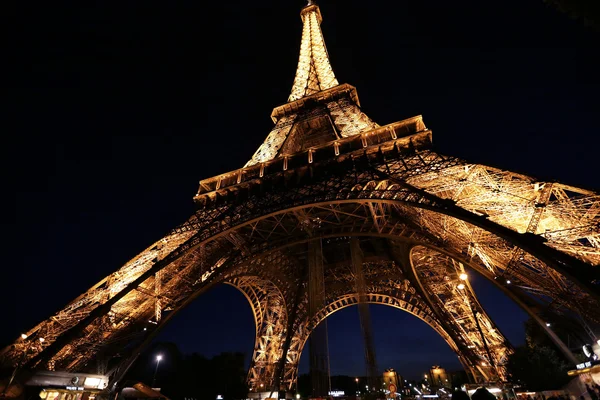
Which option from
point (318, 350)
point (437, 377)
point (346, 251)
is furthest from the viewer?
point (437, 377)

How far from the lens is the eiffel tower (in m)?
9.54

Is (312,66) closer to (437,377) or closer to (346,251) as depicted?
(346,251)

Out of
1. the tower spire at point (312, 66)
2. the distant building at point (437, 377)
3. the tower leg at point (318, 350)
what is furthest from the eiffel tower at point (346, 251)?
the distant building at point (437, 377)

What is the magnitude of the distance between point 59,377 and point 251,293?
14048mm

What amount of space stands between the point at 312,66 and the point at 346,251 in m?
21.4

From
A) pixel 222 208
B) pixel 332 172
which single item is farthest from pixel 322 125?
pixel 222 208

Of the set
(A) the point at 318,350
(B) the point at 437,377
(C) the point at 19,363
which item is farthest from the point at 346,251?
(B) the point at 437,377

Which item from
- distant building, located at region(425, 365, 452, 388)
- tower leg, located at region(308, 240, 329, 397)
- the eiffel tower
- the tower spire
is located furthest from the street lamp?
distant building, located at region(425, 365, 452, 388)

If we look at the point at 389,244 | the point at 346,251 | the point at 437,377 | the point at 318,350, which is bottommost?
the point at 318,350

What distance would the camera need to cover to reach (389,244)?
22.2 meters

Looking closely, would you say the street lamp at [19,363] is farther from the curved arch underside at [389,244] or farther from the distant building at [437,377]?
the distant building at [437,377]

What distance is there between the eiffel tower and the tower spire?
16.7 feet

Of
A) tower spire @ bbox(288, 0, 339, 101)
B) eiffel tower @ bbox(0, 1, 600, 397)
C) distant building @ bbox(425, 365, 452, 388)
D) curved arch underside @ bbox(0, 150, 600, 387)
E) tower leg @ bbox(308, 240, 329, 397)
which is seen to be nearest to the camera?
curved arch underside @ bbox(0, 150, 600, 387)

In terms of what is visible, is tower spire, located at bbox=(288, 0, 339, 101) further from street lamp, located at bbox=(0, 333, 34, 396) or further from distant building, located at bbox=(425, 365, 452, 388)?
distant building, located at bbox=(425, 365, 452, 388)
